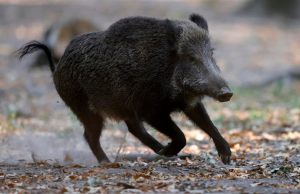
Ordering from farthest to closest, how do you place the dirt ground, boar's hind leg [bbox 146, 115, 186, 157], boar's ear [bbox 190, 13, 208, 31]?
1. boar's ear [bbox 190, 13, 208, 31]
2. boar's hind leg [bbox 146, 115, 186, 157]
3. the dirt ground

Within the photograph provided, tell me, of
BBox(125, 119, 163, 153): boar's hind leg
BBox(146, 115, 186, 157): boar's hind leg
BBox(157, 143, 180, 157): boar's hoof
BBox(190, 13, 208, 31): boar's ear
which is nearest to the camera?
BBox(146, 115, 186, 157): boar's hind leg

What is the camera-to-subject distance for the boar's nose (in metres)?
6.76

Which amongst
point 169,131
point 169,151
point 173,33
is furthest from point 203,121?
point 173,33

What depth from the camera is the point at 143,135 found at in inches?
333

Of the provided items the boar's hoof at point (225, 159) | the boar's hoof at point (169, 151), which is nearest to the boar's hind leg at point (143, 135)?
the boar's hoof at point (169, 151)

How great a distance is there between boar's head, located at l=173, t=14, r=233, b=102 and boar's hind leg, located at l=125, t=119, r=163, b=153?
1.21 m

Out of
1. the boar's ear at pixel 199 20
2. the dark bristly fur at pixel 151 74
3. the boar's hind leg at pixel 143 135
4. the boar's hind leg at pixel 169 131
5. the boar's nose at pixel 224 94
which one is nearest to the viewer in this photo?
the boar's nose at pixel 224 94

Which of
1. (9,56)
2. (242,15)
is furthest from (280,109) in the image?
(242,15)

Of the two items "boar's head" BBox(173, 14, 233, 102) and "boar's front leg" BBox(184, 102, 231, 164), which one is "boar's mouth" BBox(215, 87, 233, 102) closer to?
"boar's head" BBox(173, 14, 233, 102)

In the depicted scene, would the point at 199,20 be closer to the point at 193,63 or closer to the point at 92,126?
the point at 193,63

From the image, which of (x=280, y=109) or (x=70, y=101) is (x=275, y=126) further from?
(x=70, y=101)

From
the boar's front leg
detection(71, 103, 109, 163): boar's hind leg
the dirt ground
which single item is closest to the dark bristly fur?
the boar's front leg

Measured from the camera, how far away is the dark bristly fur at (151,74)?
23.9ft

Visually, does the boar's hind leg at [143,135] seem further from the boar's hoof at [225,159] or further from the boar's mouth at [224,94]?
the boar's mouth at [224,94]
